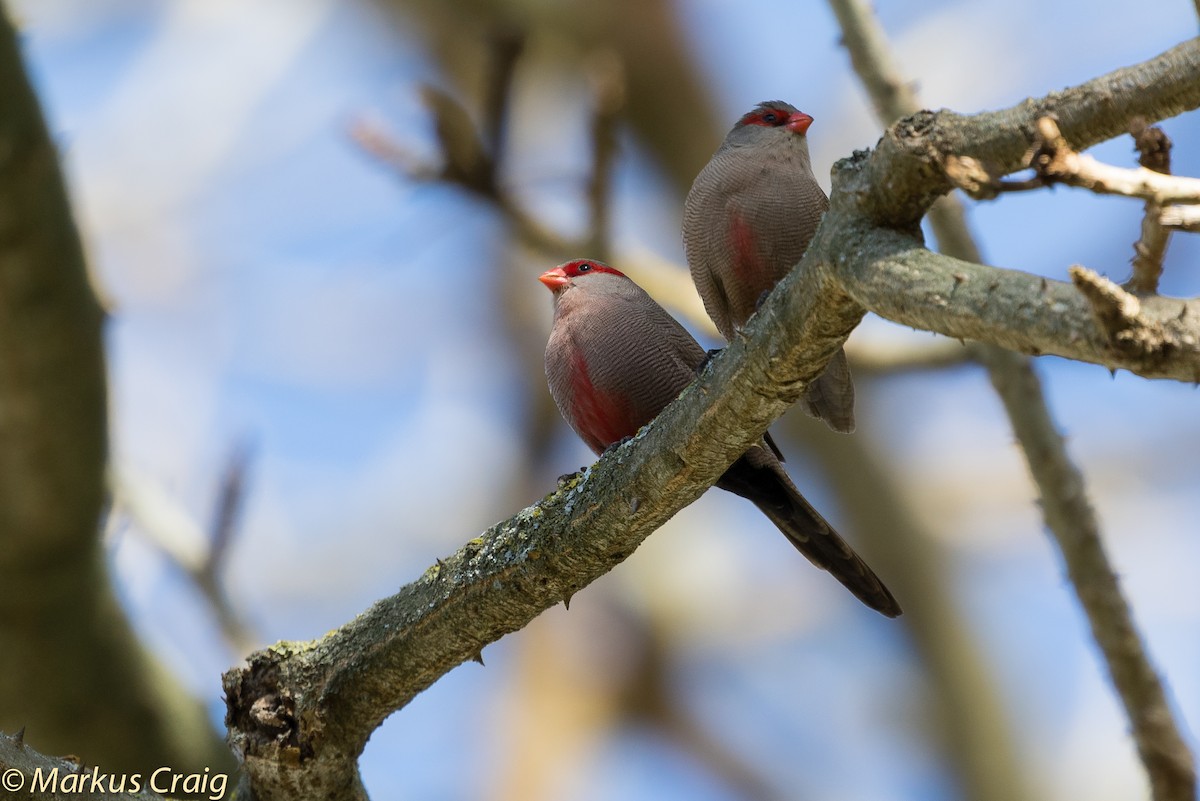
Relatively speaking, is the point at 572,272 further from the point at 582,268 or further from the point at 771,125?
the point at 771,125

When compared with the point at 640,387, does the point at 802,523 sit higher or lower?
lower

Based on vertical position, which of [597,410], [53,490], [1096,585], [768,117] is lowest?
[1096,585]

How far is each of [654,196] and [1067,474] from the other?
6.66m

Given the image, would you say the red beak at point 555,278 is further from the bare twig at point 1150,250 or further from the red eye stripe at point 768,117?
the bare twig at point 1150,250

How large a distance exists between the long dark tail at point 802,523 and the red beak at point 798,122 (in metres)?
1.51

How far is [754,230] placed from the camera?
4641mm

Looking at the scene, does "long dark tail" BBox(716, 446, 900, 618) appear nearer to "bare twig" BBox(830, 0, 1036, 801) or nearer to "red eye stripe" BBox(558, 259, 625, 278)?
"red eye stripe" BBox(558, 259, 625, 278)

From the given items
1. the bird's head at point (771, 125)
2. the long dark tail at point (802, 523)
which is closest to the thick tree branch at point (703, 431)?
the long dark tail at point (802, 523)

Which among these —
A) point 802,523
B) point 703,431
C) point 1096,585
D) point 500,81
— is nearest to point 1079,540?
point 1096,585

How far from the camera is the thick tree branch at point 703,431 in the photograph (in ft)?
8.80

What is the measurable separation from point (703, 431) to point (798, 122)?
7.37ft

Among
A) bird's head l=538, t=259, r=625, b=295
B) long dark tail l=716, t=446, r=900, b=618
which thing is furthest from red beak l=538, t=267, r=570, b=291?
long dark tail l=716, t=446, r=900, b=618

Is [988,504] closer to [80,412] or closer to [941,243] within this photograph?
[941,243]

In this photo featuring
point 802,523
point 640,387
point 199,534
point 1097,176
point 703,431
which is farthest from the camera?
point 199,534
